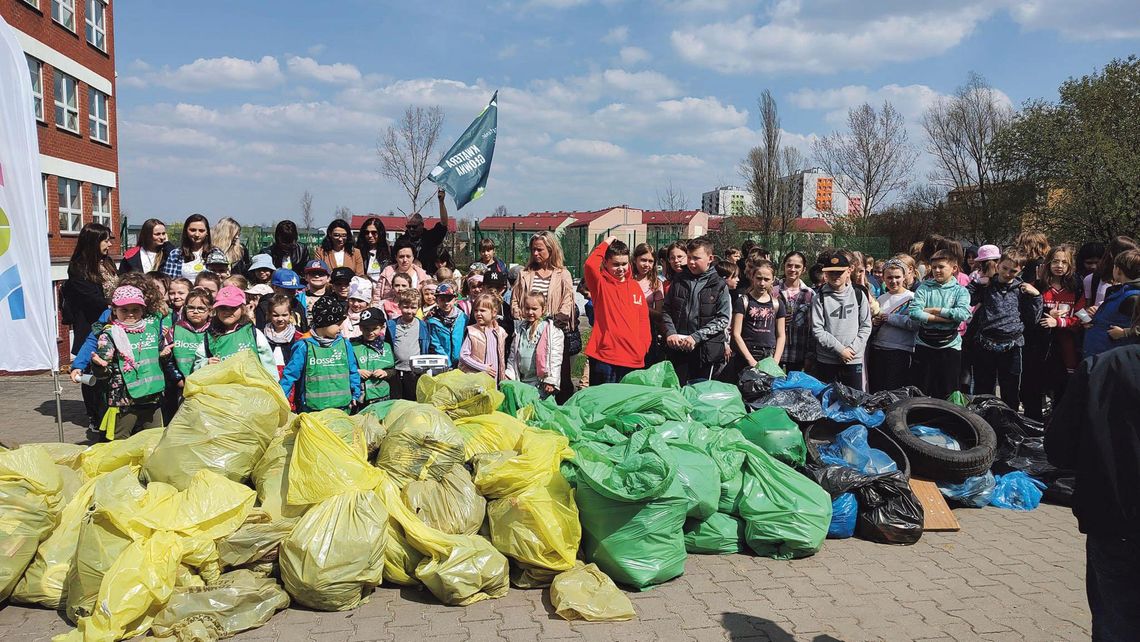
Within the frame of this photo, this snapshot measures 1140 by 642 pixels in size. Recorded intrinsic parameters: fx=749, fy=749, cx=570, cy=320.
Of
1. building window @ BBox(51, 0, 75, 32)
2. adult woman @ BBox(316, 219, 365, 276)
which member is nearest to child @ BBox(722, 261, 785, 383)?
adult woman @ BBox(316, 219, 365, 276)

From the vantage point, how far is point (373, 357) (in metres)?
5.63

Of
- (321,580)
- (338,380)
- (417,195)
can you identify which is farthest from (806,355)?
(417,195)

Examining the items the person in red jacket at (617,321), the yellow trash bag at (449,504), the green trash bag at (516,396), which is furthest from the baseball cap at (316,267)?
the yellow trash bag at (449,504)

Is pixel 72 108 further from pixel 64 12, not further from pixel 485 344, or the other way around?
pixel 485 344

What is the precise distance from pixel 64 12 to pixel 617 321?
22.4 meters

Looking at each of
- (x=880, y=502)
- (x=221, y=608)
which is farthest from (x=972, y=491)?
(x=221, y=608)

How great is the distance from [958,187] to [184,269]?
35731 mm

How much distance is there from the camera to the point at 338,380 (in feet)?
17.3

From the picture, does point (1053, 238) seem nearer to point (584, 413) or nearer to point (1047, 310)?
point (1047, 310)

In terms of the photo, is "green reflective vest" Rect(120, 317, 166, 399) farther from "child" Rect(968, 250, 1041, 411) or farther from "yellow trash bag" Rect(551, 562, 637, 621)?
"child" Rect(968, 250, 1041, 411)

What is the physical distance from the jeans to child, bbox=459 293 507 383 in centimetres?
406

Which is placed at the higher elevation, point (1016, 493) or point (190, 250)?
point (190, 250)

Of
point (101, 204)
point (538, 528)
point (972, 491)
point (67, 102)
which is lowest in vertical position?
point (972, 491)

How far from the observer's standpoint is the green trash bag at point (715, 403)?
5125 mm
